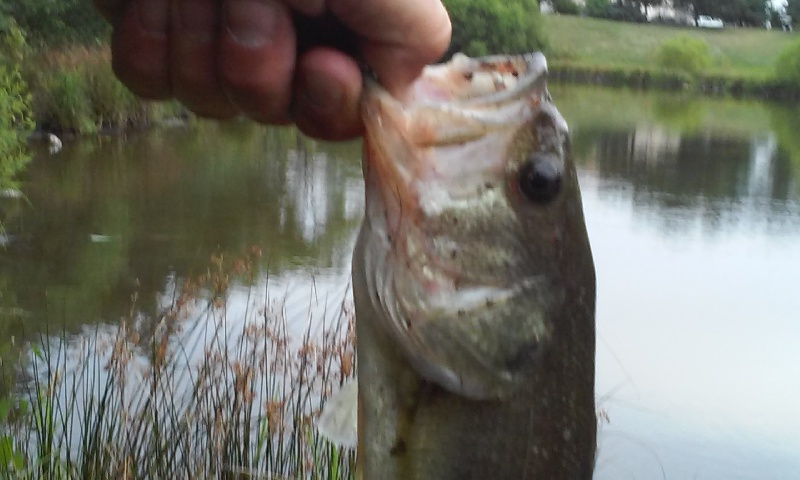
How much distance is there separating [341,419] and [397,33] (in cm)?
73

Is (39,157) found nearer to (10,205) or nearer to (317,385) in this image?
(10,205)

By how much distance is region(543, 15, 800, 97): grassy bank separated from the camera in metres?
39.2

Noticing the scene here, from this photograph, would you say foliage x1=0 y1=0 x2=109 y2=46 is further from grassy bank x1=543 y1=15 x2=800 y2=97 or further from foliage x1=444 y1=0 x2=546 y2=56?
grassy bank x1=543 y1=15 x2=800 y2=97

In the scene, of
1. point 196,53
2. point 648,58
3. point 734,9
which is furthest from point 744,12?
point 196,53

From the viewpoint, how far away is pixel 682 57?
4294 centimetres

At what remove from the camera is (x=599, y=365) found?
668 centimetres

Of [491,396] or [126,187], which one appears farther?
[126,187]

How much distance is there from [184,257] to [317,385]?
4.67 meters

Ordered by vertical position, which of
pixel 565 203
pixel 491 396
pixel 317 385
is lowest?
pixel 317 385

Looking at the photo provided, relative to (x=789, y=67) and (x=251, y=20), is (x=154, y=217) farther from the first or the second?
(x=789, y=67)

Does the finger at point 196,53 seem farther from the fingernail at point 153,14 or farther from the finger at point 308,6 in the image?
the finger at point 308,6

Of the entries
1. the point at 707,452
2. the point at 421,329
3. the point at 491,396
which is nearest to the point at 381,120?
the point at 421,329

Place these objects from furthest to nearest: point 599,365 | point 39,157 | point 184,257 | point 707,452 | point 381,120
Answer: point 39,157
point 184,257
point 599,365
point 707,452
point 381,120

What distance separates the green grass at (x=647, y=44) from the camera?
39.6 metres
